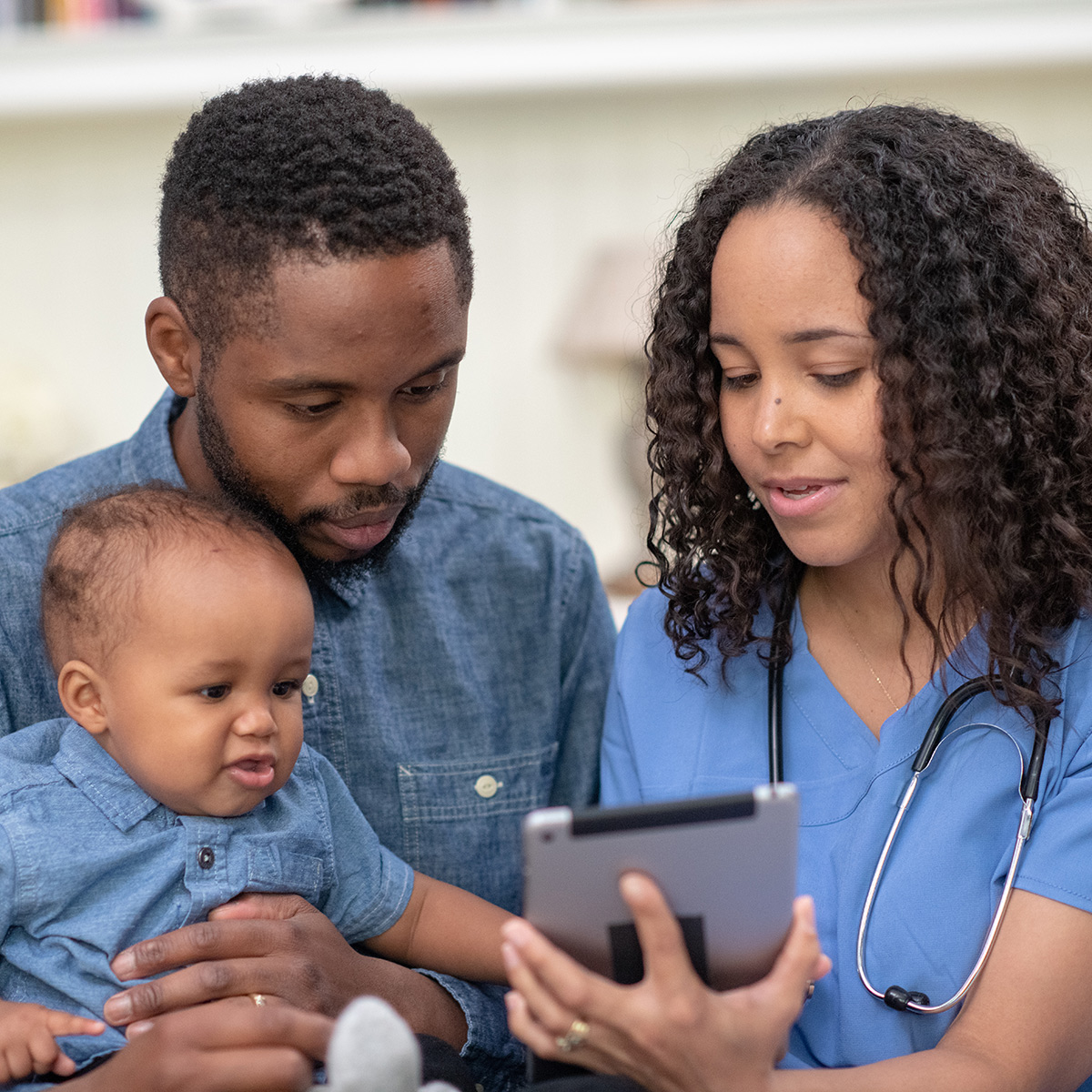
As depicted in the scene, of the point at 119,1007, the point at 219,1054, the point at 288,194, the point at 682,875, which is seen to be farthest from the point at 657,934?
the point at 288,194

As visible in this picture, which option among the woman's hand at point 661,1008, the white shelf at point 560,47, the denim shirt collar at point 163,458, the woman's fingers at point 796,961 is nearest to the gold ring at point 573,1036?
the woman's hand at point 661,1008

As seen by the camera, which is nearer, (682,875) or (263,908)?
(682,875)

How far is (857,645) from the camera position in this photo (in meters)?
1.37

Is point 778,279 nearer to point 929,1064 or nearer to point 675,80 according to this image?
point 929,1064

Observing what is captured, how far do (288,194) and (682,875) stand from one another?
0.72 metres

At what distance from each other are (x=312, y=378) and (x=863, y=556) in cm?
60

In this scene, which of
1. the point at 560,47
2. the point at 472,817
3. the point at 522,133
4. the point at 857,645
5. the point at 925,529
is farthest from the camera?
the point at 522,133

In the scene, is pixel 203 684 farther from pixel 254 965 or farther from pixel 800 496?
pixel 800 496

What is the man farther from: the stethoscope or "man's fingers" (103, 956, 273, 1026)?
the stethoscope

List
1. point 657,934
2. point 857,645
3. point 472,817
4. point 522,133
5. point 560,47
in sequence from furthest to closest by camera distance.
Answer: point 522,133
point 560,47
point 472,817
point 857,645
point 657,934

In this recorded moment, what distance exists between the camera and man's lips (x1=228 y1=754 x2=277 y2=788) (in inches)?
44.7

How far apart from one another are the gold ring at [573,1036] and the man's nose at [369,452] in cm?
54

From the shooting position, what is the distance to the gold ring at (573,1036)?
0.95 metres

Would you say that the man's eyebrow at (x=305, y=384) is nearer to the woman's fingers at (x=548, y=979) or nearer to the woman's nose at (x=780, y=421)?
the woman's nose at (x=780, y=421)
